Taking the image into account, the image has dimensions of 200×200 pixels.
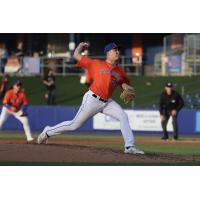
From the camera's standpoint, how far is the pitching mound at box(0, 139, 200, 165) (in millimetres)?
12250

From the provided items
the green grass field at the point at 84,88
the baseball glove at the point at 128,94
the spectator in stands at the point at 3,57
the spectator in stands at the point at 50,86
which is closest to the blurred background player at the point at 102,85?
the baseball glove at the point at 128,94

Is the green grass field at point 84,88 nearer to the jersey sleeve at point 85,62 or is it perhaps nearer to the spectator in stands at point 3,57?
the spectator in stands at point 3,57

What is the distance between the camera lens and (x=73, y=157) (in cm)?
1268

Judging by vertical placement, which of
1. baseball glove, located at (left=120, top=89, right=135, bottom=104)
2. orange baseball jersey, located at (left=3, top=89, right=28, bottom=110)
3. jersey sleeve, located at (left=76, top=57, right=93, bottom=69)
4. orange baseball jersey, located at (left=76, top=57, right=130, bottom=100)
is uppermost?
jersey sleeve, located at (left=76, top=57, right=93, bottom=69)

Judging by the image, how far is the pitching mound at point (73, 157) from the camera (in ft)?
40.2

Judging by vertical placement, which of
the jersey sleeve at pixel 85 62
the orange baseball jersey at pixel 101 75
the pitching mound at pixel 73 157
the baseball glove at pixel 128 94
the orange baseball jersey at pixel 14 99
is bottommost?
the pitching mound at pixel 73 157

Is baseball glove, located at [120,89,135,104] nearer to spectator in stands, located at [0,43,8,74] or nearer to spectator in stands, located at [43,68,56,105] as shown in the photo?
spectator in stands, located at [43,68,56,105]

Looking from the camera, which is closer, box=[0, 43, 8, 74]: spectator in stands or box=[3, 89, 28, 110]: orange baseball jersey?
box=[3, 89, 28, 110]: orange baseball jersey

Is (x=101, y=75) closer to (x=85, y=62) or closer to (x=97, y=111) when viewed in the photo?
(x=85, y=62)

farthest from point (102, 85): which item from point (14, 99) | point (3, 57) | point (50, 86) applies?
point (3, 57)

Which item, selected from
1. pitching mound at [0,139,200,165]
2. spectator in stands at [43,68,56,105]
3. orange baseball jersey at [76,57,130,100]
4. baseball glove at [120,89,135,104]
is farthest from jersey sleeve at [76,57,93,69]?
spectator in stands at [43,68,56,105]

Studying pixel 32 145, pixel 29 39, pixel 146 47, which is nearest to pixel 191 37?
pixel 146 47

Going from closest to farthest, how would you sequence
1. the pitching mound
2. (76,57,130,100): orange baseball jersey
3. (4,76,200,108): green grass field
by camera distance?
the pitching mound < (76,57,130,100): orange baseball jersey < (4,76,200,108): green grass field

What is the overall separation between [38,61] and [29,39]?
4.30m
